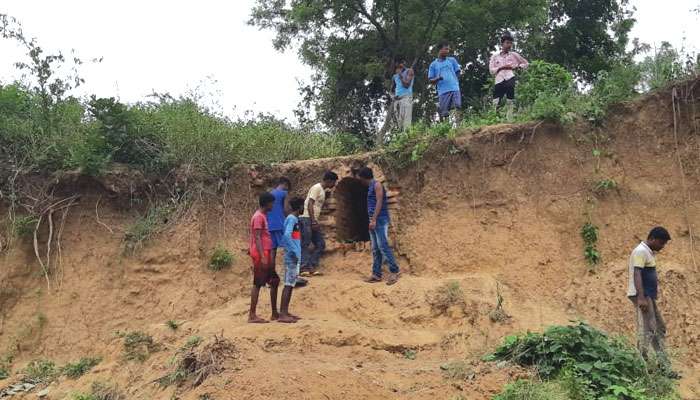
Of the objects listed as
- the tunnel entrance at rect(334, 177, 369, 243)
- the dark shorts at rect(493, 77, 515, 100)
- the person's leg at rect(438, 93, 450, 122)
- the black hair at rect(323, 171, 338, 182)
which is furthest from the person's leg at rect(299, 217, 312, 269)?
the dark shorts at rect(493, 77, 515, 100)

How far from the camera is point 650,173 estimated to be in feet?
29.8

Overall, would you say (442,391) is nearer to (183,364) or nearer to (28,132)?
(183,364)

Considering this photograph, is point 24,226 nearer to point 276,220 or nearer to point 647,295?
point 276,220

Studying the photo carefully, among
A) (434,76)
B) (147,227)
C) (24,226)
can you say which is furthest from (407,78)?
(24,226)

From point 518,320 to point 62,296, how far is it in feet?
20.1

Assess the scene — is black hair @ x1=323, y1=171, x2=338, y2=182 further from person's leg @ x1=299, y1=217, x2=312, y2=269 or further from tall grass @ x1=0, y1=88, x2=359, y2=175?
tall grass @ x1=0, y1=88, x2=359, y2=175

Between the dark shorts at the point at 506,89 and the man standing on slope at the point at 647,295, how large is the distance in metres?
4.12

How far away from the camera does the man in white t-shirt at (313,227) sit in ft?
30.5

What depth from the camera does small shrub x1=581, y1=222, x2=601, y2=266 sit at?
8.70m

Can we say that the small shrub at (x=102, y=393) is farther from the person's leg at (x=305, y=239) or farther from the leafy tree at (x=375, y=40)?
the leafy tree at (x=375, y=40)

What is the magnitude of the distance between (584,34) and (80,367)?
43.1 ft

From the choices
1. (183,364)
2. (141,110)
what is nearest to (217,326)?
(183,364)

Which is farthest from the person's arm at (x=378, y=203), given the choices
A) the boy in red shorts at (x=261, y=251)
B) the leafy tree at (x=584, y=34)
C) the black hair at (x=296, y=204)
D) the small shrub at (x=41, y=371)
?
the leafy tree at (x=584, y=34)

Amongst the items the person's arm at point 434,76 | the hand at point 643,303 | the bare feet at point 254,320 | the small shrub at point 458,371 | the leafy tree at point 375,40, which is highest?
the leafy tree at point 375,40
